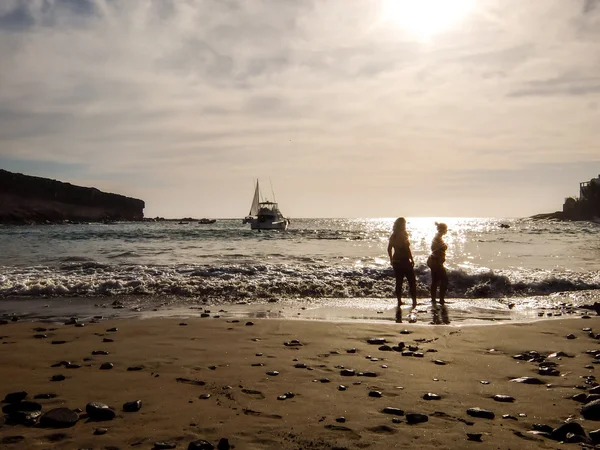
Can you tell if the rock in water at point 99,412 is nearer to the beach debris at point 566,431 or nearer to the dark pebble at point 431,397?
the dark pebble at point 431,397

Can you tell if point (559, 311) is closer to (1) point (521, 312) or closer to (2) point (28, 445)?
(1) point (521, 312)

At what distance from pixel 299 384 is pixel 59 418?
227 centimetres

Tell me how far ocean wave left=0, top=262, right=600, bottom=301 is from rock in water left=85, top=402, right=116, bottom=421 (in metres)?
9.00

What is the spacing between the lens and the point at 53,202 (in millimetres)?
103250

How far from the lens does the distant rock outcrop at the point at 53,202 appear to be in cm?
8894

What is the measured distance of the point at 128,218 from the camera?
→ 430 ft

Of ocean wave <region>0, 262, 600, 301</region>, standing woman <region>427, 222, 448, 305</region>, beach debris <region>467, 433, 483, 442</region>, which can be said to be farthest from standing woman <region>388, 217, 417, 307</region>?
beach debris <region>467, 433, 483, 442</region>

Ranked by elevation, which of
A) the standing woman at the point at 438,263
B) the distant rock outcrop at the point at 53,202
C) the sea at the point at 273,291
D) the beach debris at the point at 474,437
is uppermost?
the distant rock outcrop at the point at 53,202

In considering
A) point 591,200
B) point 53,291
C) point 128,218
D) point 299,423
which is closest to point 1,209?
point 128,218

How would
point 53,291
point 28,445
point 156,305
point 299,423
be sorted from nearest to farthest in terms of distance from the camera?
point 28,445 → point 299,423 → point 156,305 → point 53,291

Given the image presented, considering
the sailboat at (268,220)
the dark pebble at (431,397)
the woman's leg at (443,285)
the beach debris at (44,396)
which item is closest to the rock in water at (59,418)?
the beach debris at (44,396)

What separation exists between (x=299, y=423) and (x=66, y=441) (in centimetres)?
176

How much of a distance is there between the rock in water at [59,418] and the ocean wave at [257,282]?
359 inches

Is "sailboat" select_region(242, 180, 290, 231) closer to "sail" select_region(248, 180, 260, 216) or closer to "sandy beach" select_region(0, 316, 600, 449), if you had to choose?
"sail" select_region(248, 180, 260, 216)
